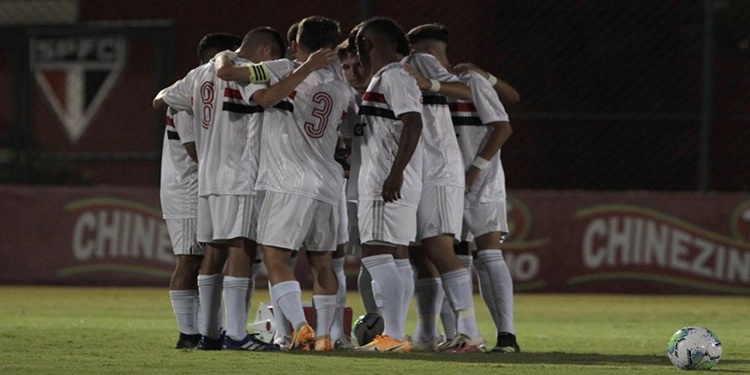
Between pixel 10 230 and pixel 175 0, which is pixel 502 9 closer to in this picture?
pixel 175 0

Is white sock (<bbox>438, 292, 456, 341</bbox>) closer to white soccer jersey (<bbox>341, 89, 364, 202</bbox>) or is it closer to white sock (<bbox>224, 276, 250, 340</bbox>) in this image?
white soccer jersey (<bbox>341, 89, 364, 202</bbox>)

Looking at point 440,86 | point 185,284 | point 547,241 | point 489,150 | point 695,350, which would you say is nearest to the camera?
point 695,350

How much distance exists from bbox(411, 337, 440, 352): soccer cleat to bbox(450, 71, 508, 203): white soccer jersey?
0.91 metres

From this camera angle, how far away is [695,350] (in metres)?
7.37

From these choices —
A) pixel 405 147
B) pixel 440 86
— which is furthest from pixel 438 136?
pixel 405 147

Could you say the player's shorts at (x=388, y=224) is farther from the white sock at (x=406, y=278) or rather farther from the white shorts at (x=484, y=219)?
the white shorts at (x=484, y=219)

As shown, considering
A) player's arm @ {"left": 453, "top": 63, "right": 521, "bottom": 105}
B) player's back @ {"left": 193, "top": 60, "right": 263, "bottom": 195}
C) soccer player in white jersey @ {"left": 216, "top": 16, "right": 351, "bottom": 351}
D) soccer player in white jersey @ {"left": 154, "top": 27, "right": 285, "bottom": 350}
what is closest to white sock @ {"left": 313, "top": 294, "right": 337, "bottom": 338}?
soccer player in white jersey @ {"left": 216, "top": 16, "right": 351, "bottom": 351}

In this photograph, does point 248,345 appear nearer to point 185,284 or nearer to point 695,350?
point 185,284

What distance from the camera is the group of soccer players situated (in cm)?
836

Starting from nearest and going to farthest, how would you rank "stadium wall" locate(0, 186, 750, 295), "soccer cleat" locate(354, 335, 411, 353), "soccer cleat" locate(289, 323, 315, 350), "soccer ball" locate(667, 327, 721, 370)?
"soccer ball" locate(667, 327, 721, 370), "soccer cleat" locate(289, 323, 315, 350), "soccer cleat" locate(354, 335, 411, 353), "stadium wall" locate(0, 186, 750, 295)

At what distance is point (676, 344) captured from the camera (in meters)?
7.47

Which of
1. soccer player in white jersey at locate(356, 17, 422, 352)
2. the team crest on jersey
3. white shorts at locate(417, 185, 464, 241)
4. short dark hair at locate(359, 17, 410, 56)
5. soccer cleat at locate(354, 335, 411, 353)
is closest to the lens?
soccer player in white jersey at locate(356, 17, 422, 352)

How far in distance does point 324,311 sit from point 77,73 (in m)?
12.1

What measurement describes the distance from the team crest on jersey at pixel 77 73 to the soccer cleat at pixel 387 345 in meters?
10.6
